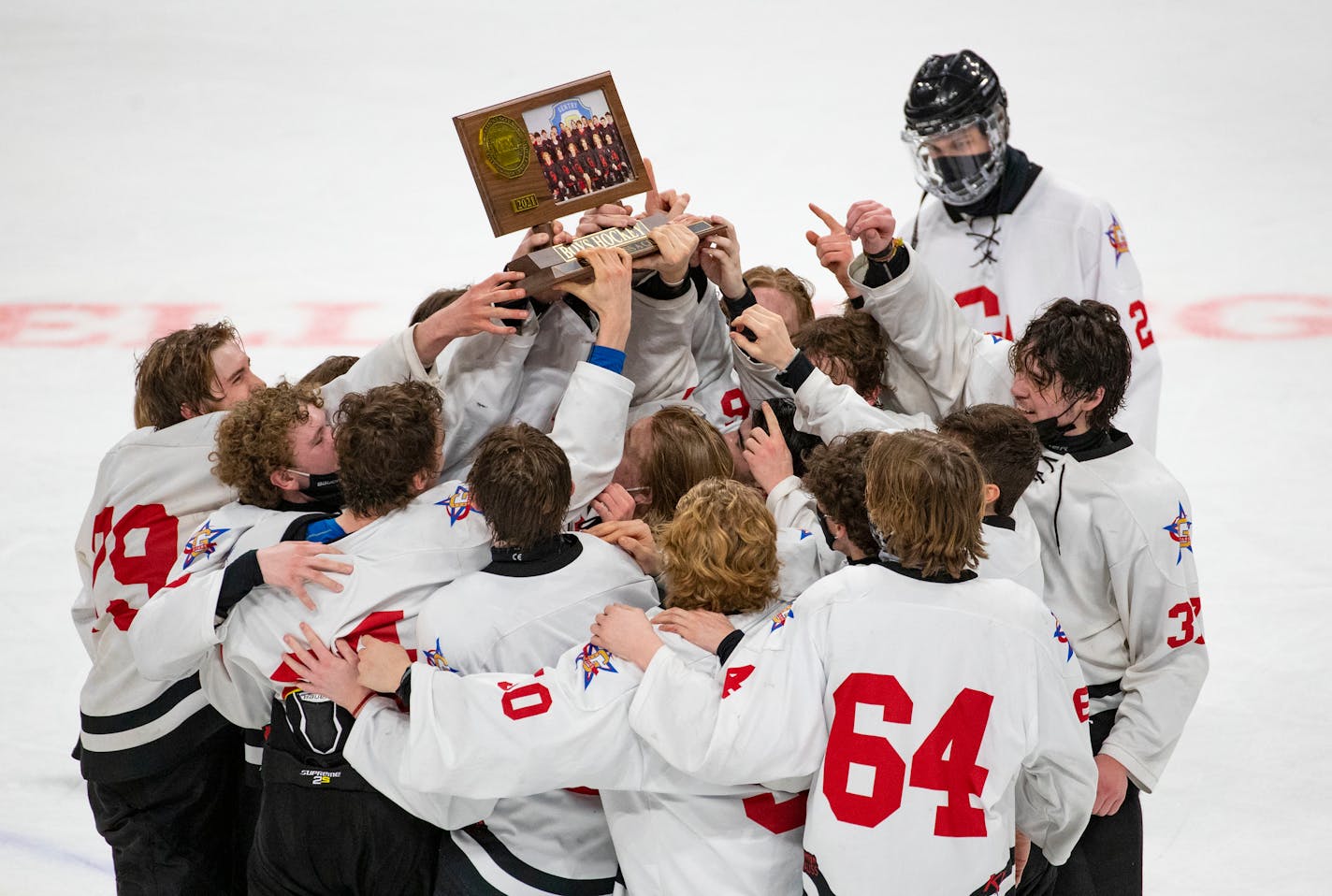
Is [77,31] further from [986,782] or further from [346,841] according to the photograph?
[986,782]

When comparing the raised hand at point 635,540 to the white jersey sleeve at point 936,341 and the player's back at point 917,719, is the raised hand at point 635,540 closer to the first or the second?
the player's back at point 917,719

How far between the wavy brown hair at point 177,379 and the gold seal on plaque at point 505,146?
2.49 feet

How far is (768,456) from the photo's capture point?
9.23 ft

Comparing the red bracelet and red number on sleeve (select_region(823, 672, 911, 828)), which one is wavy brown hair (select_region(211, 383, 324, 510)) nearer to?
the red bracelet

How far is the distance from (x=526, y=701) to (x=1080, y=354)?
1252mm

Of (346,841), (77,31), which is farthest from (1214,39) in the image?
(346,841)

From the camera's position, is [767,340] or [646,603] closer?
[646,603]

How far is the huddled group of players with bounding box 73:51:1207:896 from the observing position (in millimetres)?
2088

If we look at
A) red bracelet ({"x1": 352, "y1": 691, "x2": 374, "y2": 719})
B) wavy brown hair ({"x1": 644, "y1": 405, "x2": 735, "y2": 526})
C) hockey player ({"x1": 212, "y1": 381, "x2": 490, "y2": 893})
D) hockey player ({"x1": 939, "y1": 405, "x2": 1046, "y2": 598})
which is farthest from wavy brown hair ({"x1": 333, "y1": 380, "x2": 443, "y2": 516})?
hockey player ({"x1": 939, "y1": 405, "x2": 1046, "y2": 598})

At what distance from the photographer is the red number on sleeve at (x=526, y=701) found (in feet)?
7.10

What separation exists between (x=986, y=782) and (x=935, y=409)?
131cm

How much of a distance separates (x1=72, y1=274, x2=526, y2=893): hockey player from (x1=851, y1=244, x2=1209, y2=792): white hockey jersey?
1159 mm

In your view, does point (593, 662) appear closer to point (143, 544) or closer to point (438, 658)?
point (438, 658)

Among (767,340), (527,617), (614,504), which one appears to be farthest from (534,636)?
(767,340)
